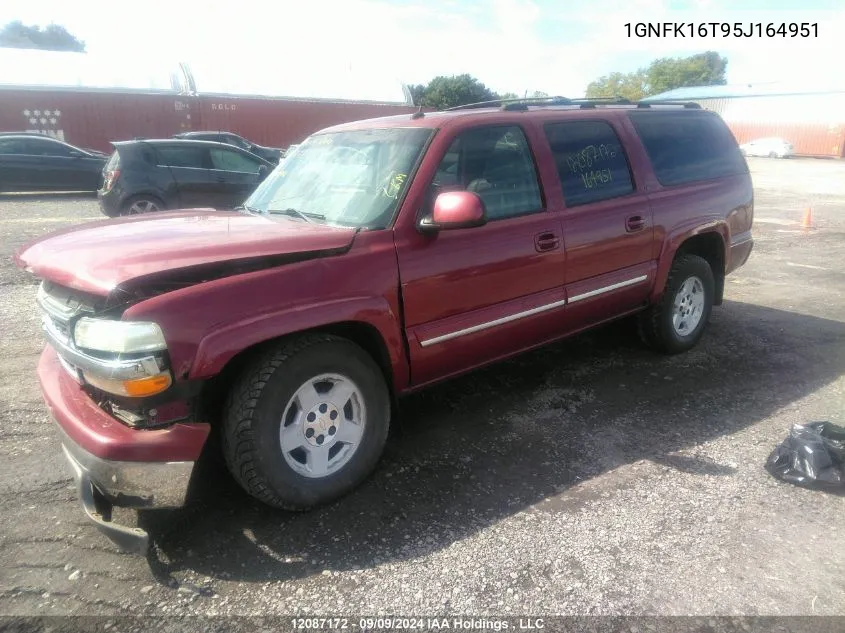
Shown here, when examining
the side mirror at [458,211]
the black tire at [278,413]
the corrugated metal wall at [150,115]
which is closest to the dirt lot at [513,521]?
the black tire at [278,413]

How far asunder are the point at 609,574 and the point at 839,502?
133cm

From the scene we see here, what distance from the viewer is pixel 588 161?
13.4 feet

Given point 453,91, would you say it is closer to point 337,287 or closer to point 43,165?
point 43,165

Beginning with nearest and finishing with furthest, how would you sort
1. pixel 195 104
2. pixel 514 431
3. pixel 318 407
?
pixel 318 407 → pixel 514 431 → pixel 195 104

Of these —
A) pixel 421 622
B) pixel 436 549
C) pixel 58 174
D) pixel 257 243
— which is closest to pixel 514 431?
pixel 436 549

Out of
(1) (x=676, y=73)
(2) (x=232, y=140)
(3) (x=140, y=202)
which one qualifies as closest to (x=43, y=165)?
(2) (x=232, y=140)

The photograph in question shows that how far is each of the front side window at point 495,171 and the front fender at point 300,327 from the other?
79 cm

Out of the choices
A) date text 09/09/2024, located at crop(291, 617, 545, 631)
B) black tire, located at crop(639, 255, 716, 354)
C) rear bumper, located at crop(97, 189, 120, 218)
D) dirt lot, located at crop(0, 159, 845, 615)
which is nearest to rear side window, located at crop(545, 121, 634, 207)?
black tire, located at crop(639, 255, 716, 354)

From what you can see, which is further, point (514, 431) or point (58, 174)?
point (58, 174)

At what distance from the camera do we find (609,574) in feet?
8.34

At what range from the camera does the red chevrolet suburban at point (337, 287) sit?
247 centimetres

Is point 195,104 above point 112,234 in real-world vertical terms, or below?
above

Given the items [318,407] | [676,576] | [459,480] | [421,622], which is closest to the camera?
[421,622]

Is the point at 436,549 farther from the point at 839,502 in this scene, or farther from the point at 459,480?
the point at 839,502
